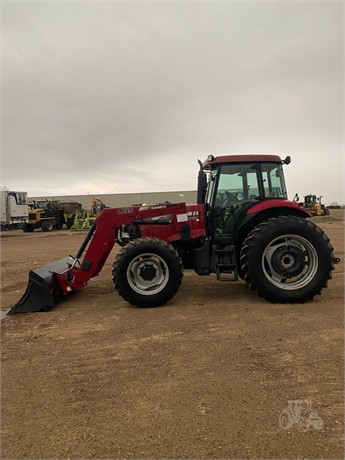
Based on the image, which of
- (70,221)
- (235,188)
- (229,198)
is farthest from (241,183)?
(70,221)

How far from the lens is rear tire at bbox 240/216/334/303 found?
5.50 meters

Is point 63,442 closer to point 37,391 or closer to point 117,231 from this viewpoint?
point 37,391

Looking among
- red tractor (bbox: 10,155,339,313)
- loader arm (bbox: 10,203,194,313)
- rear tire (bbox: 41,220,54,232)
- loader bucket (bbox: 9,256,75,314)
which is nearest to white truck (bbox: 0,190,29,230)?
rear tire (bbox: 41,220,54,232)

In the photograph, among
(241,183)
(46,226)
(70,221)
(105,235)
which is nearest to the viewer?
(105,235)

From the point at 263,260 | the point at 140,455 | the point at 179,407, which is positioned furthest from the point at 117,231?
the point at 140,455

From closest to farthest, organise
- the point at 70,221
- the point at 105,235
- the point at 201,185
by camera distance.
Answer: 1. the point at 105,235
2. the point at 201,185
3. the point at 70,221

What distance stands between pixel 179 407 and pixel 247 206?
13.0 feet

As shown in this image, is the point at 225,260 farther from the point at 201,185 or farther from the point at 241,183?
the point at 201,185

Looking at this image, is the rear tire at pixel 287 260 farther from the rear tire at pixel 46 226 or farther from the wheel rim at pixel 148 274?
the rear tire at pixel 46 226

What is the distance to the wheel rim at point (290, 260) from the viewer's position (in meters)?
5.63

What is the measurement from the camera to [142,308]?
5.42 meters

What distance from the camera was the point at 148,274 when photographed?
5496mm

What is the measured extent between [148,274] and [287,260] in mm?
2201

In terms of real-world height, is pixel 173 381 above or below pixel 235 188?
below
